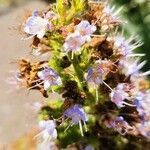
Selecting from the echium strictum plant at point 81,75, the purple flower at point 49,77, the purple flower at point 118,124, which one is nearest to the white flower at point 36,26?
the echium strictum plant at point 81,75

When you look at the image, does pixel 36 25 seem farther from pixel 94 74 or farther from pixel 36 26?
pixel 94 74

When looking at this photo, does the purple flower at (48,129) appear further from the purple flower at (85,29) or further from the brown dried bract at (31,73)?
the purple flower at (85,29)

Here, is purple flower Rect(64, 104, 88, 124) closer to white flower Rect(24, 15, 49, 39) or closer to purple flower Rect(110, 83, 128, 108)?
purple flower Rect(110, 83, 128, 108)

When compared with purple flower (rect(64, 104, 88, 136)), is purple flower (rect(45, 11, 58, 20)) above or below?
above

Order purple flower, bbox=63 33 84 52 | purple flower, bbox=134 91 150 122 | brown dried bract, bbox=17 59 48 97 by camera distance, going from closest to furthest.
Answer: purple flower, bbox=63 33 84 52
brown dried bract, bbox=17 59 48 97
purple flower, bbox=134 91 150 122

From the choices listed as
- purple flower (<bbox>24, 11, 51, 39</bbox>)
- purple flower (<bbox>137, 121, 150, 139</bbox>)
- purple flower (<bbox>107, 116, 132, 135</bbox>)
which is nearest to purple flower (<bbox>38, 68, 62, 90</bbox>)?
purple flower (<bbox>24, 11, 51, 39</bbox>)

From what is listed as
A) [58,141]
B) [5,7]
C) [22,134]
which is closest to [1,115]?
[22,134]

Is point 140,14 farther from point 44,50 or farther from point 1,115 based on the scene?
point 44,50
